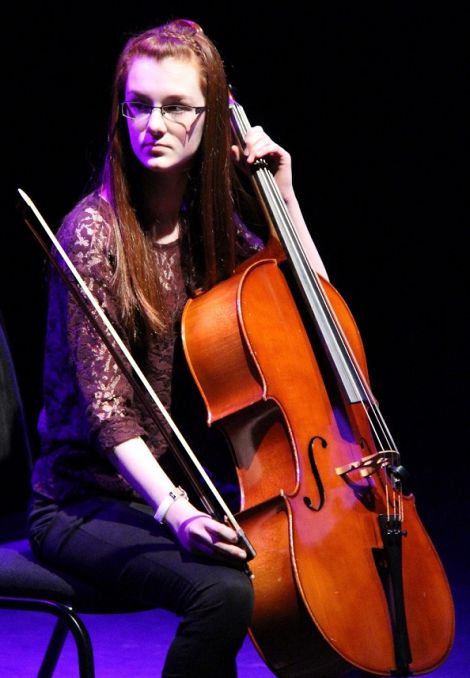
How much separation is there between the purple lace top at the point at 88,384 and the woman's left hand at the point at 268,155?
288mm

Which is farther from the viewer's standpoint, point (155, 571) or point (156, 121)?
point (156, 121)

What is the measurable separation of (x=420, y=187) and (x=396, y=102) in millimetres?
312

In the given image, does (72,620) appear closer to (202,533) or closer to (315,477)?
(202,533)

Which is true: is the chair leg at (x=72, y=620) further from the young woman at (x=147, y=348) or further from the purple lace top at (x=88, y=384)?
the purple lace top at (x=88, y=384)

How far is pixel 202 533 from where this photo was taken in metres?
1.32

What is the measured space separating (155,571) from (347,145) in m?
2.17

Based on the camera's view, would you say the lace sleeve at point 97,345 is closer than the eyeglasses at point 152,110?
Yes

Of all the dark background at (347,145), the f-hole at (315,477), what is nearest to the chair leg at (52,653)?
the f-hole at (315,477)

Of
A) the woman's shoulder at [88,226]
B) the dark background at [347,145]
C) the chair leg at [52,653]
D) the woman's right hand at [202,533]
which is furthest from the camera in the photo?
the dark background at [347,145]

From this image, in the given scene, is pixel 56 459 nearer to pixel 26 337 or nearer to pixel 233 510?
pixel 233 510

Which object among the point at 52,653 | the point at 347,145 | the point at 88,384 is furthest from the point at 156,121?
the point at 347,145

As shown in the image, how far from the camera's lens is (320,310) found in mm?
1660

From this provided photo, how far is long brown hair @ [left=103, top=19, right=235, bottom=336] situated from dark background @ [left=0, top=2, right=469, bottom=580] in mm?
1263

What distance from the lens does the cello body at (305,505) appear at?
4.53 feet
